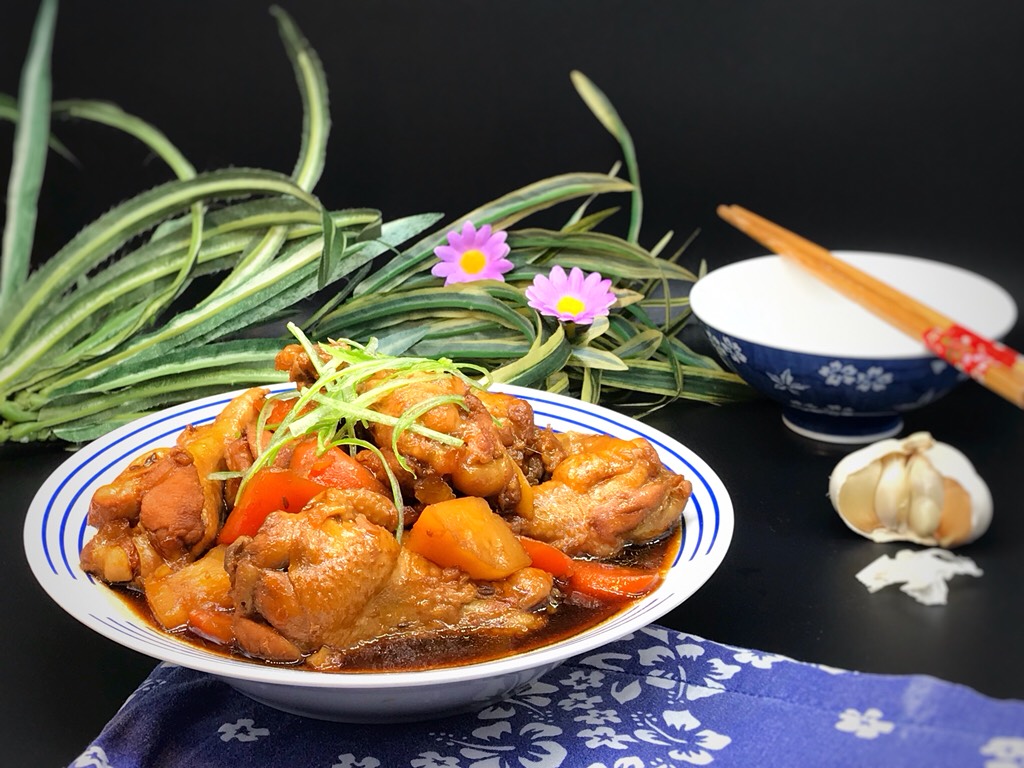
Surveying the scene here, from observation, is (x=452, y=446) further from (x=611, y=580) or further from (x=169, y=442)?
(x=169, y=442)

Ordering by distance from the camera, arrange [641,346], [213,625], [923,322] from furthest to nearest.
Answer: [641,346] < [213,625] < [923,322]

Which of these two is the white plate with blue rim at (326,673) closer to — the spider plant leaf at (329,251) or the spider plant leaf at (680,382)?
the spider plant leaf at (680,382)

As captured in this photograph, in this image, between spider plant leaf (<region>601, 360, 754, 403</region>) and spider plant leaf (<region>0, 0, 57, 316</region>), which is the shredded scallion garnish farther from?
spider plant leaf (<region>601, 360, 754, 403</region>)

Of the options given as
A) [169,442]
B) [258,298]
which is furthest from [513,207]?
[169,442]

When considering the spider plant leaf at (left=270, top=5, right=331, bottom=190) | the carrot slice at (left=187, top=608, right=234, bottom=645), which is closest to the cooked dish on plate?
the carrot slice at (left=187, top=608, right=234, bottom=645)

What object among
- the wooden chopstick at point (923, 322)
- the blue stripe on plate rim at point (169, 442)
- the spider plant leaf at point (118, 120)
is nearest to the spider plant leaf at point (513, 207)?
the spider plant leaf at point (118, 120)

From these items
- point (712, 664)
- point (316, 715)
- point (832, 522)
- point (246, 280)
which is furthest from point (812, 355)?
point (246, 280)

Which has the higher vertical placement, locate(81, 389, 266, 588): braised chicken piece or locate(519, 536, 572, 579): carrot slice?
locate(81, 389, 266, 588): braised chicken piece
